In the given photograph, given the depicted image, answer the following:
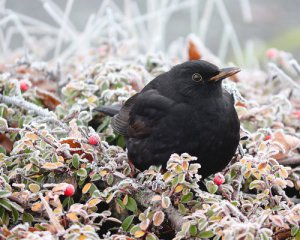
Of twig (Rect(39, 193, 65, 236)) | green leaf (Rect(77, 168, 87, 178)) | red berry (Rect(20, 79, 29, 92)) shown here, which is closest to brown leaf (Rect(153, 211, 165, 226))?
twig (Rect(39, 193, 65, 236))

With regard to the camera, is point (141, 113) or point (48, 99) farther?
point (48, 99)

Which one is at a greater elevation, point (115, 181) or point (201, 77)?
point (201, 77)

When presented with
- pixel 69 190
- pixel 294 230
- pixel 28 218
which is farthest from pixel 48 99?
pixel 294 230

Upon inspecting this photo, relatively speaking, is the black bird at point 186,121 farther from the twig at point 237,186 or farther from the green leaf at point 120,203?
the green leaf at point 120,203

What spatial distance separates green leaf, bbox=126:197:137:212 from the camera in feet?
9.18

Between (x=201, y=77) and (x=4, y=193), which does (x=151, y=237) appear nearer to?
(x=4, y=193)

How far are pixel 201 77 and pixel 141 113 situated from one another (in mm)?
389

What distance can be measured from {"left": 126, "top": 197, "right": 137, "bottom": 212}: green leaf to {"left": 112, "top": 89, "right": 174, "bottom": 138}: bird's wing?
1.87ft

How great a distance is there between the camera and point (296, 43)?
702 cm

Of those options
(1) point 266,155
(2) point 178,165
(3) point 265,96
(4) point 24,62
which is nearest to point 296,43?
(3) point 265,96

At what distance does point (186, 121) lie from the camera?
3.17 meters

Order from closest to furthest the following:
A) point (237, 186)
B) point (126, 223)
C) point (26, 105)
Answer: 1. point (126, 223)
2. point (237, 186)
3. point (26, 105)

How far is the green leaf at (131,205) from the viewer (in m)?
2.80

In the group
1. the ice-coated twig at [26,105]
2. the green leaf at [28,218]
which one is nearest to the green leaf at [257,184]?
the green leaf at [28,218]
